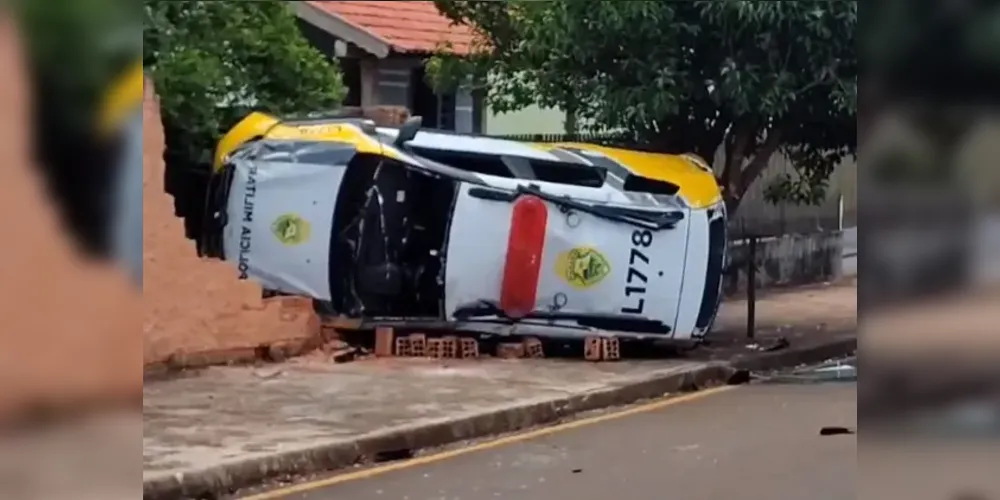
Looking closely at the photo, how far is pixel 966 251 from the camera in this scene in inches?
120

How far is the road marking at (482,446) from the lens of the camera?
7418 mm

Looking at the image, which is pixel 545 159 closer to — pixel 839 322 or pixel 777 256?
pixel 839 322

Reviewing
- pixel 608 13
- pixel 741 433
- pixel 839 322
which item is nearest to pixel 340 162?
pixel 608 13

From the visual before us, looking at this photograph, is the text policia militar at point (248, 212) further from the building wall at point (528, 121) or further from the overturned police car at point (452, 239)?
the building wall at point (528, 121)

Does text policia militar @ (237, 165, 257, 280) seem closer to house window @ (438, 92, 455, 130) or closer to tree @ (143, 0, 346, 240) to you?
tree @ (143, 0, 346, 240)

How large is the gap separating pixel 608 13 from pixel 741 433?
13.5 feet

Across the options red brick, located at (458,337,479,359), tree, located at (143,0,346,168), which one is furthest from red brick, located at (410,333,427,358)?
tree, located at (143,0,346,168)

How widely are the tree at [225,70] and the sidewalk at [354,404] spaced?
2511 millimetres

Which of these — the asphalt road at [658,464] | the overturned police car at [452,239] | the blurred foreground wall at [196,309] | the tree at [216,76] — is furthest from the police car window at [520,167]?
the asphalt road at [658,464]

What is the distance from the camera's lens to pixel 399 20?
690 inches

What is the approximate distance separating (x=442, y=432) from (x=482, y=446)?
0.87ft

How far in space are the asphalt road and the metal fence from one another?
366cm

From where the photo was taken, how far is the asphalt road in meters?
7.26

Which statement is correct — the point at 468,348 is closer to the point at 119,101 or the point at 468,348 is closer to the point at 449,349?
the point at 449,349
